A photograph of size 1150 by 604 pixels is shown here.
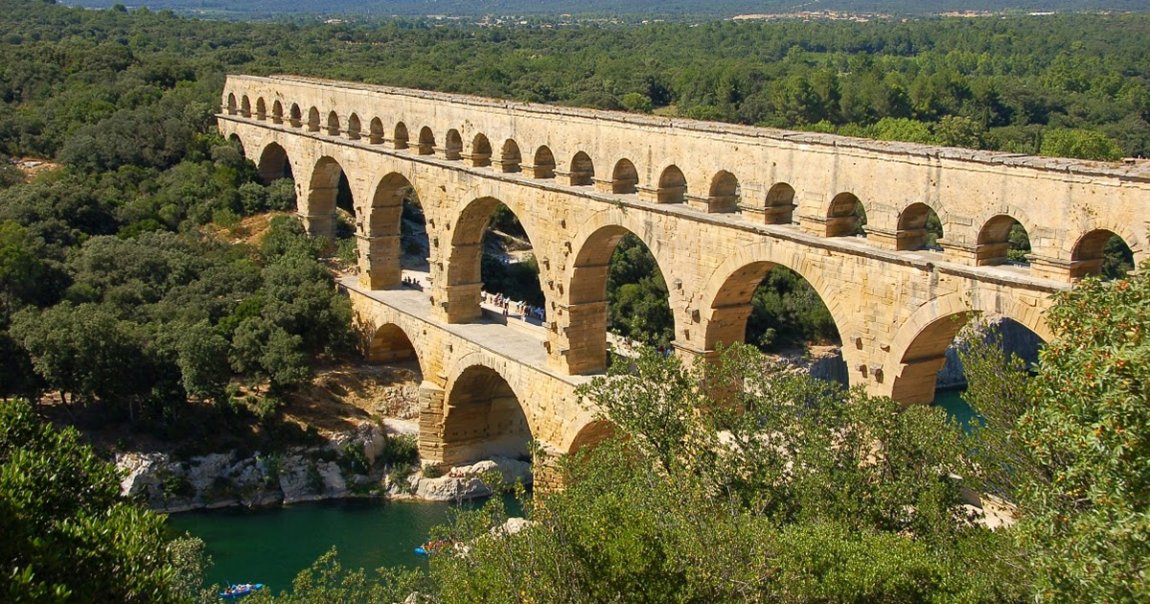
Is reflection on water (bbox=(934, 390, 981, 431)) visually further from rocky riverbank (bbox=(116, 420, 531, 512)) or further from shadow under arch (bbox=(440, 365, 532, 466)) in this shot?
rocky riverbank (bbox=(116, 420, 531, 512))

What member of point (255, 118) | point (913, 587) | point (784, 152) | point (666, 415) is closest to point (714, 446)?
point (666, 415)

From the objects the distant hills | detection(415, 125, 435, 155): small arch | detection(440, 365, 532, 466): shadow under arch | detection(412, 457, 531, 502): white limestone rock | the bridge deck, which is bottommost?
detection(412, 457, 531, 502): white limestone rock

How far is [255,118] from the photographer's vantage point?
3541 cm

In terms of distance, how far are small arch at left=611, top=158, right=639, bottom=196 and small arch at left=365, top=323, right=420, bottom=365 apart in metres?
8.78

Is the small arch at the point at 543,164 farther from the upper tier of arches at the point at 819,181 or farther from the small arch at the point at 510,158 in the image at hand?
the small arch at the point at 510,158

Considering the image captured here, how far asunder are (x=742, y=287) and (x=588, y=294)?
377cm

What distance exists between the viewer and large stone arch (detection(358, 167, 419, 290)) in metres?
26.4

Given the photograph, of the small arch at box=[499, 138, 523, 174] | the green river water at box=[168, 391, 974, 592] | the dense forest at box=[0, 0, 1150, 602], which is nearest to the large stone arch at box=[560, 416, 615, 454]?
the green river water at box=[168, 391, 974, 592]

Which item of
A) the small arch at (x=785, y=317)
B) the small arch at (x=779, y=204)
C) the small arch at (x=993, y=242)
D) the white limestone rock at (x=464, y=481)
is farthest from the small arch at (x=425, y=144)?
the small arch at (x=993, y=242)

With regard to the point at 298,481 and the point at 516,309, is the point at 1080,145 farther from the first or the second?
the point at 298,481

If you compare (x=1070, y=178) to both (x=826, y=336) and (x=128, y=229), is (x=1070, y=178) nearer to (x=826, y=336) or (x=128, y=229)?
(x=826, y=336)

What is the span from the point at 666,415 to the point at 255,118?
81.0 ft

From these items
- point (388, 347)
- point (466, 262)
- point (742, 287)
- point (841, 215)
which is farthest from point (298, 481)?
point (841, 215)

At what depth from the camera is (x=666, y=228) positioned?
17594 mm
